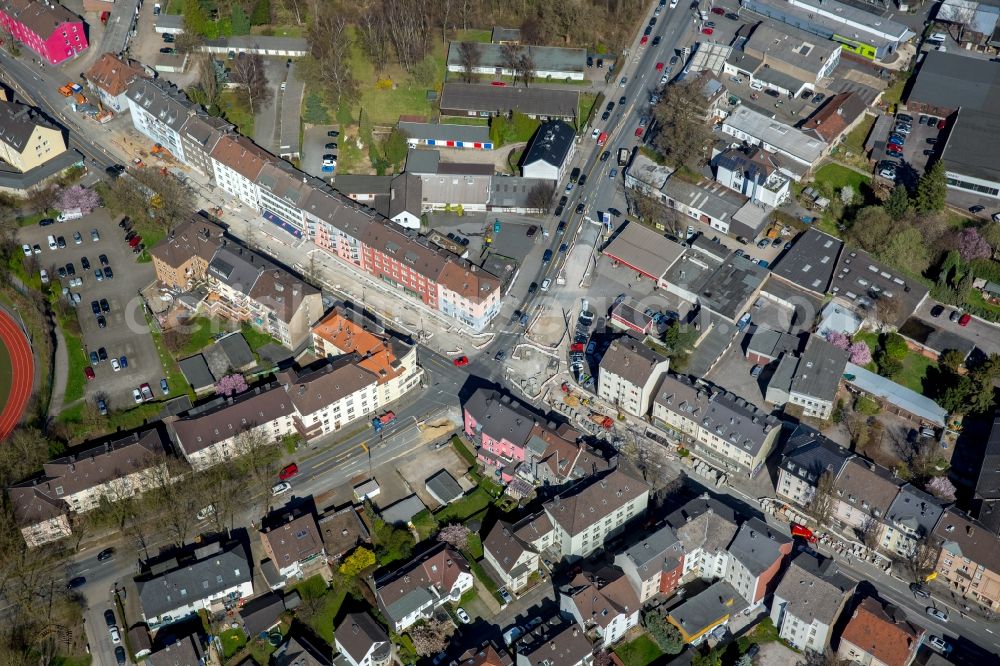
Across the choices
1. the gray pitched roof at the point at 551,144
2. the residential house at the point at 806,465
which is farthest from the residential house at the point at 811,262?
the gray pitched roof at the point at 551,144

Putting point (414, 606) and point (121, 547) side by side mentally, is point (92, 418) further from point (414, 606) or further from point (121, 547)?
point (414, 606)

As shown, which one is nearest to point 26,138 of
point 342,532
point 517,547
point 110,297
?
point 110,297

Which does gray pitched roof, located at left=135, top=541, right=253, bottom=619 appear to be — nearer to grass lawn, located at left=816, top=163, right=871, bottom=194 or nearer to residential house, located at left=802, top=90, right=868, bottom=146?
grass lawn, located at left=816, top=163, right=871, bottom=194

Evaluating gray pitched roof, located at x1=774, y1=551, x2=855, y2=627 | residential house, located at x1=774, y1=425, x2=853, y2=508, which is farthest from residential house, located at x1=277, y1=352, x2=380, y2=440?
gray pitched roof, located at x1=774, y1=551, x2=855, y2=627

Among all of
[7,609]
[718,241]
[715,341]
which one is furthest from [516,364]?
[7,609]

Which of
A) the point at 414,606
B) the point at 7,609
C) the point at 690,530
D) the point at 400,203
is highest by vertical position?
the point at 400,203

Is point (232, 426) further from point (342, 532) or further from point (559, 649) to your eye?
point (559, 649)

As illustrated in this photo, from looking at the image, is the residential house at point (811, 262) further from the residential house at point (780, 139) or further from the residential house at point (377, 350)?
the residential house at point (377, 350)
